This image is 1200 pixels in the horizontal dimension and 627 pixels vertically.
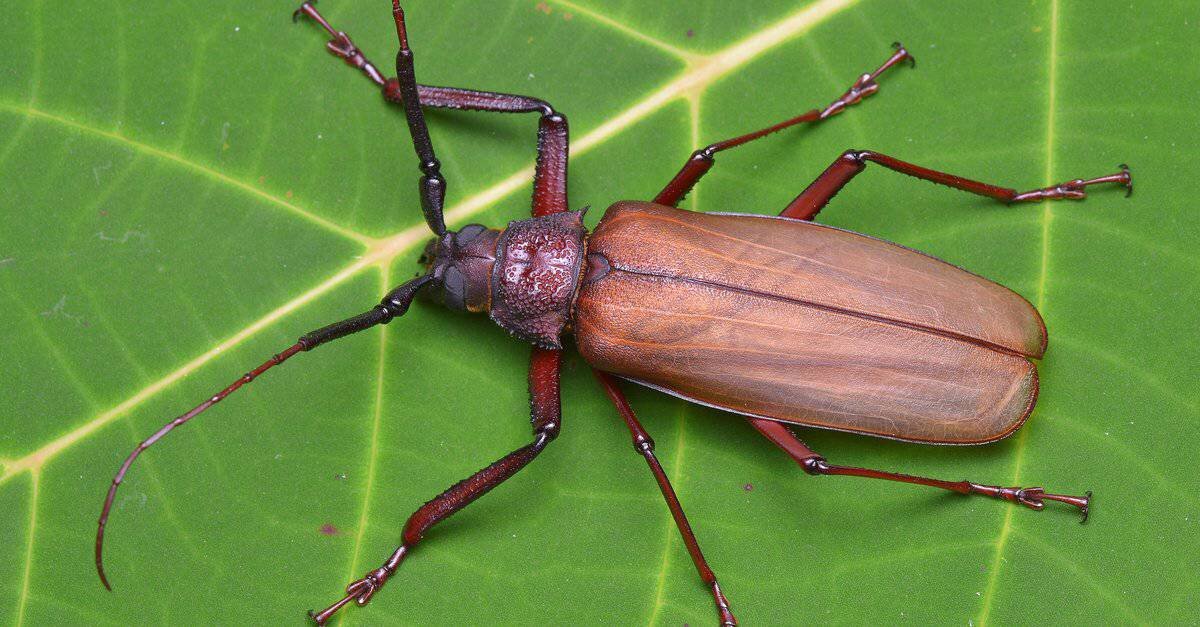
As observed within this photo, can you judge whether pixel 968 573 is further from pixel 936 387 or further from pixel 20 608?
pixel 20 608

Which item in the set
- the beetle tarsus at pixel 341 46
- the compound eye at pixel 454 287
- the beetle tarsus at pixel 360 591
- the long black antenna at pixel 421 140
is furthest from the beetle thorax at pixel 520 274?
the beetle tarsus at pixel 360 591

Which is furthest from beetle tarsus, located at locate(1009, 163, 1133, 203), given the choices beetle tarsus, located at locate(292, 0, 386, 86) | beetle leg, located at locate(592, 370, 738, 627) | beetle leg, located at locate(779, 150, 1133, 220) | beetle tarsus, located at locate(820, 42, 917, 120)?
beetle tarsus, located at locate(292, 0, 386, 86)

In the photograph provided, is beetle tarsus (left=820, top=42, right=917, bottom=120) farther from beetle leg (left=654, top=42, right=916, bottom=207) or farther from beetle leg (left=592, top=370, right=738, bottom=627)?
beetle leg (left=592, top=370, right=738, bottom=627)

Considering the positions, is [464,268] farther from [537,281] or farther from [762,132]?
[762,132]

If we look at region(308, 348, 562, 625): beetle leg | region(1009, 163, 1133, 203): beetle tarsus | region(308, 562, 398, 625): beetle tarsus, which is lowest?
region(308, 562, 398, 625): beetle tarsus

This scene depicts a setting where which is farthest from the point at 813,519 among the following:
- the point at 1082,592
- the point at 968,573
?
the point at 1082,592

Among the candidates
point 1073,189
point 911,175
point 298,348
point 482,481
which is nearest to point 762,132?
point 911,175

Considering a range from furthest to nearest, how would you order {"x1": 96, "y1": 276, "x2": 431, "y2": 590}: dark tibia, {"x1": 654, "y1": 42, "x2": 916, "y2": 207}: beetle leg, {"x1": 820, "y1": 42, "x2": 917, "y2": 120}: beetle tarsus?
{"x1": 820, "y1": 42, "x2": 917, "y2": 120}: beetle tarsus < {"x1": 654, "y1": 42, "x2": 916, "y2": 207}: beetle leg < {"x1": 96, "y1": 276, "x2": 431, "y2": 590}: dark tibia
